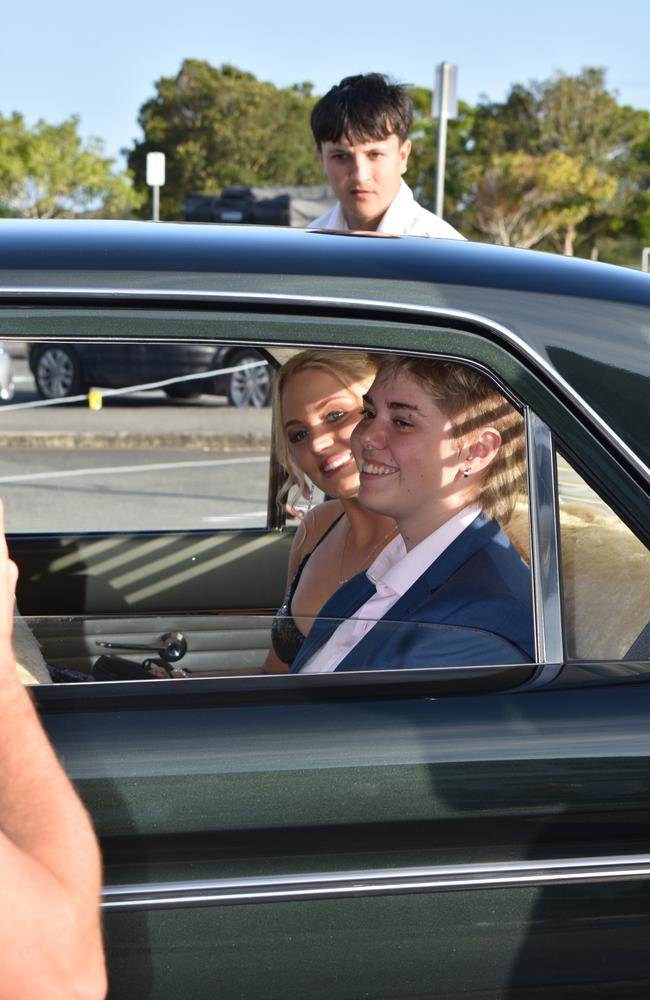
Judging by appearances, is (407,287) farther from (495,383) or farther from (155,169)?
(155,169)

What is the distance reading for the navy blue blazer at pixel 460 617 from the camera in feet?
5.92

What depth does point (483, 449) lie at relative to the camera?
6.66 feet

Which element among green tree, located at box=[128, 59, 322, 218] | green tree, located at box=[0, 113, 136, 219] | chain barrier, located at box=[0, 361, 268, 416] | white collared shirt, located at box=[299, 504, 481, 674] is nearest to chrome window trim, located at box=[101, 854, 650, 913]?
white collared shirt, located at box=[299, 504, 481, 674]

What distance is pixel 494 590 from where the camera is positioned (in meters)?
1.91

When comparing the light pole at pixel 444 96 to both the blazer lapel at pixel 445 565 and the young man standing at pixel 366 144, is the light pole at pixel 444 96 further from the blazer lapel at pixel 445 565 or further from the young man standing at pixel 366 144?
the blazer lapel at pixel 445 565

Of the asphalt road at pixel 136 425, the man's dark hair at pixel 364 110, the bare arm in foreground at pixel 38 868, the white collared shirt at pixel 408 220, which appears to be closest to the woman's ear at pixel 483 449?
the bare arm in foreground at pixel 38 868

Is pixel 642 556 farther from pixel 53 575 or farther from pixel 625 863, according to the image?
pixel 53 575

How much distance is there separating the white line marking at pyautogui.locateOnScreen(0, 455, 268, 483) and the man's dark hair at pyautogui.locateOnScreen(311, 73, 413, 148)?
242 inches

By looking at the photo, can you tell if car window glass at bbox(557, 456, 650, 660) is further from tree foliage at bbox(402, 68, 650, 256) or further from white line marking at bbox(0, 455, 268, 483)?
tree foliage at bbox(402, 68, 650, 256)

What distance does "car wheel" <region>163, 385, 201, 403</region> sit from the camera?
15.4 m

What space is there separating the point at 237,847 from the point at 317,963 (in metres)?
0.16

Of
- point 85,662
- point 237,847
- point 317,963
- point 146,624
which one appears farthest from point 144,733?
point 146,624

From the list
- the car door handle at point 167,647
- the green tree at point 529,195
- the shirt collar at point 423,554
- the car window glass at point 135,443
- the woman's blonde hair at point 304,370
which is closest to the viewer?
the shirt collar at point 423,554

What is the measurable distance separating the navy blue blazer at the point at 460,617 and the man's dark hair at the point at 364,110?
2.71 m
